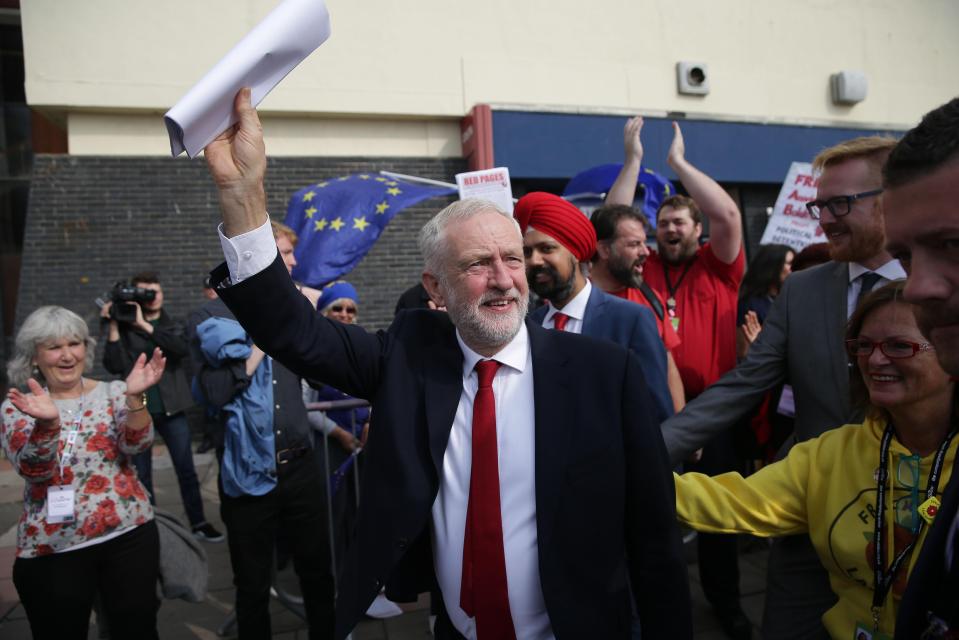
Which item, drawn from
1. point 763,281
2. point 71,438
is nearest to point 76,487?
point 71,438

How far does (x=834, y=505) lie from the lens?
1833mm

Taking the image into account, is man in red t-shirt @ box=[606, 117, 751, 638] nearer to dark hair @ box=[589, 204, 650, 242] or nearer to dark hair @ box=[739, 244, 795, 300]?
dark hair @ box=[589, 204, 650, 242]

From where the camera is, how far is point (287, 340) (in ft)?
5.54

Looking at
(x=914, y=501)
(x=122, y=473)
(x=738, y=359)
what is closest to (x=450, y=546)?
(x=914, y=501)

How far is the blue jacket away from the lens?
10.4ft

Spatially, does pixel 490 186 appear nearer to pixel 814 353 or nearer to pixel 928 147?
pixel 814 353

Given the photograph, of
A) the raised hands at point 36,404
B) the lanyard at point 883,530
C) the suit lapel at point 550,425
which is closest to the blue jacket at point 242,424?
the raised hands at point 36,404

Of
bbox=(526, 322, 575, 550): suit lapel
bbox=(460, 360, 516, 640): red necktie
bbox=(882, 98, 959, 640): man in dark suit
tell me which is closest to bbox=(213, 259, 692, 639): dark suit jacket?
bbox=(526, 322, 575, 550): suit lapel

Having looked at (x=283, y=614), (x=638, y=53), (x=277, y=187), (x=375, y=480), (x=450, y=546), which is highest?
(x=638, y=53)

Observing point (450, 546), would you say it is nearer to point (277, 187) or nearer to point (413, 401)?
A: point (413, 401)

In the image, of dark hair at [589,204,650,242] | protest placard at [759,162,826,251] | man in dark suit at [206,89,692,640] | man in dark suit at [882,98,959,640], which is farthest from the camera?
protest placard at [759,162,826,251]

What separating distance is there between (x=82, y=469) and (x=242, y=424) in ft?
2.28

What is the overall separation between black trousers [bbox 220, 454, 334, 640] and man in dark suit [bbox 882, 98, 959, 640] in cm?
287

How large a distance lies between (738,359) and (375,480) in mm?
2984
